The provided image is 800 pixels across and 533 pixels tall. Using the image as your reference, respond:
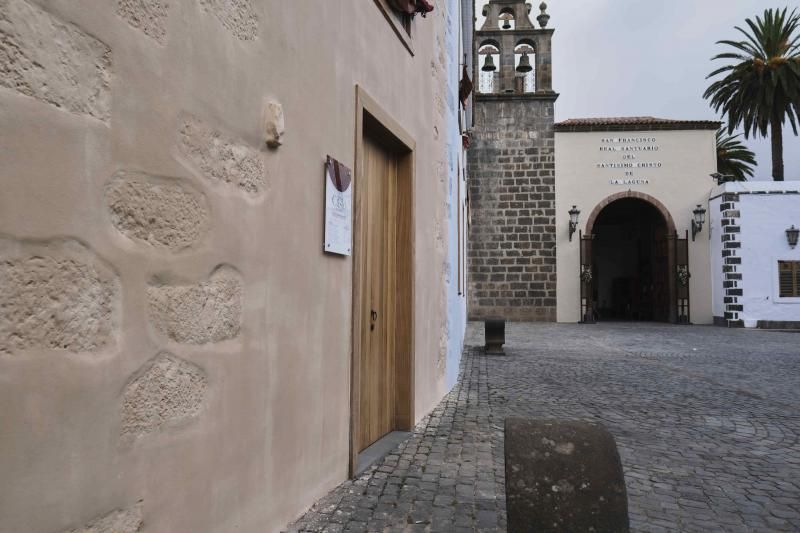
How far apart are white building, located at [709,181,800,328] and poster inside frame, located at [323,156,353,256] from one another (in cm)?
1818

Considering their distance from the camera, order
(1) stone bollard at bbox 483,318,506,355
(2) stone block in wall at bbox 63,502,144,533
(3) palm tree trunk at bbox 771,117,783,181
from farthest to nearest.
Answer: (3) palm tree trunk at bbox 771,117,783,181
(1) stone bollard at bbox 483,318,506,355
(2) stone block in wall at bbox 63,502,144,533

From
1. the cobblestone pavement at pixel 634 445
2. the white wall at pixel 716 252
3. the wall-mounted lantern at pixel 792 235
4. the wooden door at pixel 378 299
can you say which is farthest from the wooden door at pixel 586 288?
the wooden door at pixel 378 299

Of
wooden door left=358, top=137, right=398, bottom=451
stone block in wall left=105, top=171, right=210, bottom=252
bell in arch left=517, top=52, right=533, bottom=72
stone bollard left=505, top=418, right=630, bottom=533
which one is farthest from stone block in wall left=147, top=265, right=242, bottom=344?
bell in arch left=517, top=52, right=533, bottom=72

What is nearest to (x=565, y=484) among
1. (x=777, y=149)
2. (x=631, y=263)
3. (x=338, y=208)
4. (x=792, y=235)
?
(x=338, y=208)

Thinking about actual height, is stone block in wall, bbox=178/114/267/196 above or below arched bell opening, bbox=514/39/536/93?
below

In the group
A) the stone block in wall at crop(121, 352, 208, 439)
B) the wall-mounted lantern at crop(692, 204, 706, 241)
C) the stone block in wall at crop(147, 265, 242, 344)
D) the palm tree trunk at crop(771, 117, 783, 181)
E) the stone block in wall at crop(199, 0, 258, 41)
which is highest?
the palm tree trunk at crop(771, 117, 783, 181)

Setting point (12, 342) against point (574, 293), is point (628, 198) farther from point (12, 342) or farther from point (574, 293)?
point (12, 342)

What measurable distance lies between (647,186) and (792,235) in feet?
14.8

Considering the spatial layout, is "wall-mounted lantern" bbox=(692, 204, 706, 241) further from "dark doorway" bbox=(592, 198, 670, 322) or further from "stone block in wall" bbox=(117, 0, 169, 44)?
"stone block in wall" bbox=(117, 0, 169, 44)

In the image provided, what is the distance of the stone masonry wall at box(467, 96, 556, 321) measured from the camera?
19.1 m

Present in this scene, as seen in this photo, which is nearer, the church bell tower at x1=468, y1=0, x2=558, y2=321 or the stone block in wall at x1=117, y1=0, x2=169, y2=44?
the stone block in wall at x1=117, y1=0, x2=169, y2=44

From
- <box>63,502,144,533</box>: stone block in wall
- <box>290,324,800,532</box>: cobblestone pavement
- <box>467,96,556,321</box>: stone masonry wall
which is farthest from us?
<box>467,96,556,321</box>: stone masonry wall

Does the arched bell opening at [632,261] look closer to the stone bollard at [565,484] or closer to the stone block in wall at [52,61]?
the stone bollard at [565,484]

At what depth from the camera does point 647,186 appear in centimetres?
1923
